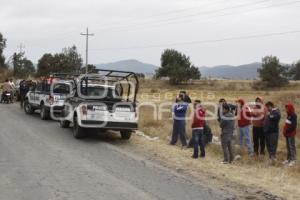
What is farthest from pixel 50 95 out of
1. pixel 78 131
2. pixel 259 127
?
pixel 259 127

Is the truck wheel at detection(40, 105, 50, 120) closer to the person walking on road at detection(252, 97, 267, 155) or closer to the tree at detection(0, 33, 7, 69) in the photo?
the person walking on road at detection(252, 97, 267, 155)

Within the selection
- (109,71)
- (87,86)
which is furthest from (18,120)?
(109,71)

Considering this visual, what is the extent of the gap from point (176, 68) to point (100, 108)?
7312cm

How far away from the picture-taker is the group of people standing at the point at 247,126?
13.3 m

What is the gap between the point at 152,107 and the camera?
32000 mm

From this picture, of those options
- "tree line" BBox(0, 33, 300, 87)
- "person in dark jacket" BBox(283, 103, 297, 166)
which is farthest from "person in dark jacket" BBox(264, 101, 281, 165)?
"tree line" BBox(0, 33, 300, 87)

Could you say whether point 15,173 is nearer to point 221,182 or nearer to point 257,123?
point 221,182

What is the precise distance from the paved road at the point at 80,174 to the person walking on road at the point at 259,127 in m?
3.58

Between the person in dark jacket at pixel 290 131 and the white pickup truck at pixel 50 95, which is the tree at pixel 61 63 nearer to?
the white pickup truck at pixel 50 95

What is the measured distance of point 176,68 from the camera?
89.1m

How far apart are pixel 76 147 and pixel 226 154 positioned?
4.41 metres

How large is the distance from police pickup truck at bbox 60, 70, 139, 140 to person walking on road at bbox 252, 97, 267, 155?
3.88m

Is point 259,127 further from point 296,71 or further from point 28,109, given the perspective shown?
point 296,71

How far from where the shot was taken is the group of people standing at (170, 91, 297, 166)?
1333 cm
